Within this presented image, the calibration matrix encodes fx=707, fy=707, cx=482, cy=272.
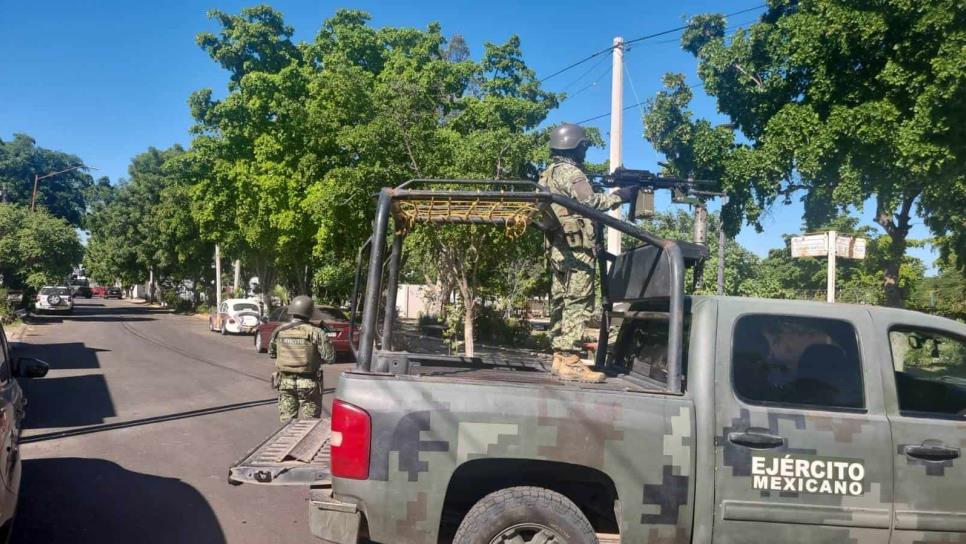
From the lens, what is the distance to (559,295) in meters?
4.88

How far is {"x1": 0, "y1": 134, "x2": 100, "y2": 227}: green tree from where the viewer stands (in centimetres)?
5906

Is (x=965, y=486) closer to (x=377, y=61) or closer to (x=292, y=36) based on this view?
(x=377, y=61)

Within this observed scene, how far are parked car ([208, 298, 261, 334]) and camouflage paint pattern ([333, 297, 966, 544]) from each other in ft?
82.8

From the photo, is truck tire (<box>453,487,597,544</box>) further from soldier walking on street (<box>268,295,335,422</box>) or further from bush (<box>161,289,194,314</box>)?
bush (<box>161,289,194,314</box>)

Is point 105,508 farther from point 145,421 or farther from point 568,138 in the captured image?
point 568,138

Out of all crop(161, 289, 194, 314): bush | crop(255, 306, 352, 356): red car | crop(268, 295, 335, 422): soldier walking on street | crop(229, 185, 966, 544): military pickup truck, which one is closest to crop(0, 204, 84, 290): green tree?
crop(255, 306, 352, 356): red car

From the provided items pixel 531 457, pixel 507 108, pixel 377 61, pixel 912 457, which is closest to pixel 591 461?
pixel 531 457

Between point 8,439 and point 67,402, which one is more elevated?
point 8,439

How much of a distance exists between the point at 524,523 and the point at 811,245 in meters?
6.76

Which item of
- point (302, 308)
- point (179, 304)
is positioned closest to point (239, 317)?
point (302, 308)

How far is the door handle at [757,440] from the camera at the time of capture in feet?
11.0

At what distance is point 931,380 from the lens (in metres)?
4.05

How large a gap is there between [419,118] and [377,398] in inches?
540

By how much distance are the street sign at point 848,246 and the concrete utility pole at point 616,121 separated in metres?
5.85
